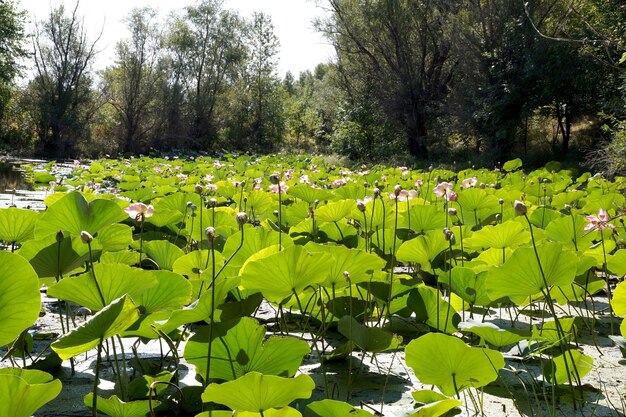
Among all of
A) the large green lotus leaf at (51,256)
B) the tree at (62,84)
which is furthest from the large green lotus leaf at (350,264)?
the tree at (62,84)

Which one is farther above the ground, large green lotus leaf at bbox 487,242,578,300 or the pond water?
large green lotus leaf at bbox 487,242,578,300

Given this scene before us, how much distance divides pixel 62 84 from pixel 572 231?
787 inches

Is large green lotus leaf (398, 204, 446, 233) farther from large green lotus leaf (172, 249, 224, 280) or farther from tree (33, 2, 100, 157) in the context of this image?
tree (33, 2, 100, 157)

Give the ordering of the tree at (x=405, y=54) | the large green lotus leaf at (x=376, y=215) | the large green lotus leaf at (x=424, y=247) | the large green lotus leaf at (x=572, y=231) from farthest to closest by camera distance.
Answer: the tree at (x=405, y=54)
the large green lotus leaf at (x=376, y=215)
the large green lotus leaf at (x=572, y=231)
the large green lotus leaf at (x=424, y=247)

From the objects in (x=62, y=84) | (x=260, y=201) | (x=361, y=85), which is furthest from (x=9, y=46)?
(x=260, y=201)

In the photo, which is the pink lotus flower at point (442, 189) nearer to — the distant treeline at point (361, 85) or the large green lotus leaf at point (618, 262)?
the large green lotus leaf at point (618, 262)

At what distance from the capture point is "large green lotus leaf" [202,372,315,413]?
0.60 metres

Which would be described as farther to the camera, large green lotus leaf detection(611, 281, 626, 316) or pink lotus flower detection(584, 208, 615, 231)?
pink lotus flower detection(584, 208, 615, 231)

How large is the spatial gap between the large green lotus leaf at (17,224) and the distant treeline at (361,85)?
4852 millimetres

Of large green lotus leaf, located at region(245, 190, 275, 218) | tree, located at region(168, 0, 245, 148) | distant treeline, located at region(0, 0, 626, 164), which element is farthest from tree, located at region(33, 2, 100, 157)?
large green lotus leaf, located at region(245, 190, 275, 218)

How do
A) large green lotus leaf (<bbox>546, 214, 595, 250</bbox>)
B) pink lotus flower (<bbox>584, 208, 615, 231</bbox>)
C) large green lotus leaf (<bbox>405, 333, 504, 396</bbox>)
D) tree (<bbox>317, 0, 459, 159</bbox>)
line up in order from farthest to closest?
1. tree (<bbox>317, 0, 459, 159</bbox>)
2. large green lotus leaf (<bbox>546, 214, 595, 250</bbox>)
3. pink lotus flower (<bbox>584, 208, 615, 231</bbox>)
4. large green lotus leaf (<bbox>405, 333, 504, 396</bbox>)

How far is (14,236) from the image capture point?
1.37 meters

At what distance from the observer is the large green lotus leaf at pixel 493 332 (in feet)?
2.98

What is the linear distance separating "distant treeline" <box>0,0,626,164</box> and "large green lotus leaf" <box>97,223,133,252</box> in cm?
469
